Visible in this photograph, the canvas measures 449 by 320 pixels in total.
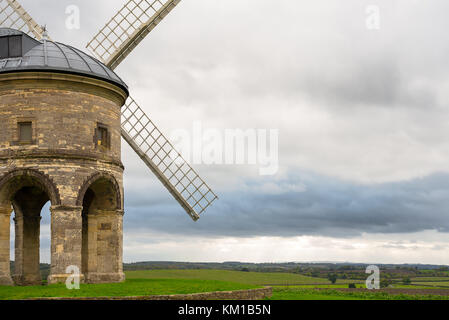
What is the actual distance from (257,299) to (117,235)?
7.76 metres

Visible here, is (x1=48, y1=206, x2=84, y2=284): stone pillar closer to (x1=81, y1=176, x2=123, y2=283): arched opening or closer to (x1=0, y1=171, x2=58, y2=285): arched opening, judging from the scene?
(x1=81, y1=176, x2=123, y2=283): arched opening

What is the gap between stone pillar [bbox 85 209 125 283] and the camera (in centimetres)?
2784

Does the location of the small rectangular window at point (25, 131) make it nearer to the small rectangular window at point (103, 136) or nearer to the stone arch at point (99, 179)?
the small rectangular window at point (103, 136)

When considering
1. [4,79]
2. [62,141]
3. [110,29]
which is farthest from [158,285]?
[110,29]

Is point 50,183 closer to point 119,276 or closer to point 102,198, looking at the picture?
point 102,198

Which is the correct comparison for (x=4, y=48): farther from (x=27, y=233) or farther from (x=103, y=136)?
(x=27, y=233)

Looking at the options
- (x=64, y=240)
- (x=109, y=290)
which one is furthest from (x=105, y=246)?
(x=109, y=290)

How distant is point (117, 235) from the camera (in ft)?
92.2

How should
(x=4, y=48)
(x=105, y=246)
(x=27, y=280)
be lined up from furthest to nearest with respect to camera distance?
(x=27, y=280) < (x=105, y=246) < (x=4, y=48)

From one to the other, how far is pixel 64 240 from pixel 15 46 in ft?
31.2

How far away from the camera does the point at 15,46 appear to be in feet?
88.9

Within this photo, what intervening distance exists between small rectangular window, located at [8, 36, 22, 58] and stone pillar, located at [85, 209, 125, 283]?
8.33m

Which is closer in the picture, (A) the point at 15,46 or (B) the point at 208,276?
(A) the point at 15,46
